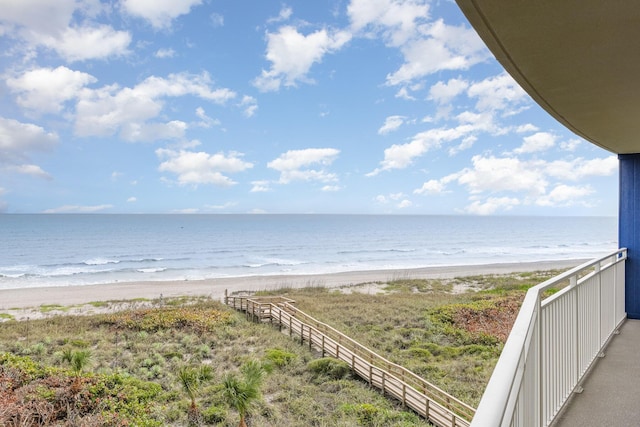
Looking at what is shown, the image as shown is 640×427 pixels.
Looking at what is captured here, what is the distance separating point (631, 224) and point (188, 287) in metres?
22.6

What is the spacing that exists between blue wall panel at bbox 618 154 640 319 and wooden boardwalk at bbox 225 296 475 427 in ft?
10.5

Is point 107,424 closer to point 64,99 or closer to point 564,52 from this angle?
point 564,52

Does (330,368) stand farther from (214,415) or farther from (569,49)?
(569,49)

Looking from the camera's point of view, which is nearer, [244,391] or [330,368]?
[244,391]

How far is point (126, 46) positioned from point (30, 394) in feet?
208

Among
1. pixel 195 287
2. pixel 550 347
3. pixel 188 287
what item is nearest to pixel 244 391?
pixel 550 347

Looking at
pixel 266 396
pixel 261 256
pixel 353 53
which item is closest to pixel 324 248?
pixel 261 256

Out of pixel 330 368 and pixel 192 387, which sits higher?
pixel 192 387

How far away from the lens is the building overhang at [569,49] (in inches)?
56.2

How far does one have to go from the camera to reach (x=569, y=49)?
5.76 feet

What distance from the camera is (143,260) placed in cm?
3825

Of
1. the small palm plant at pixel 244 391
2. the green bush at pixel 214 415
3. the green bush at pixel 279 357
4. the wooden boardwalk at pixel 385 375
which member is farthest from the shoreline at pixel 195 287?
the small palm plant at pixel 244 391

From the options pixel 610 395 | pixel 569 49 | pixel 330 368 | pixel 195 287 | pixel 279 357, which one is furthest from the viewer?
pixel 195 287

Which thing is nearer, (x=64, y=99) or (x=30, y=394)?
(x=30, y=394)
